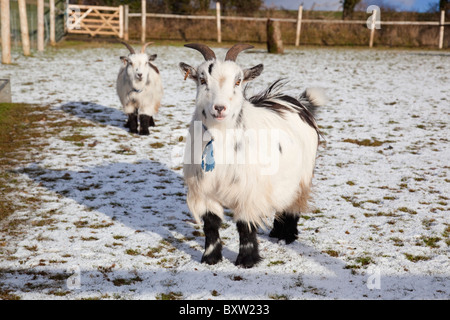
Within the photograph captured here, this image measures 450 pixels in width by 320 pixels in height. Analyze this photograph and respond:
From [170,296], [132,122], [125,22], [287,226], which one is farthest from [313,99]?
[125,22]

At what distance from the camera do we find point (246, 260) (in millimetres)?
4355

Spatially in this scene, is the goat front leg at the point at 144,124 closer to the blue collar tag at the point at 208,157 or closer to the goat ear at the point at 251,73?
the goat ear at the point at 251,73

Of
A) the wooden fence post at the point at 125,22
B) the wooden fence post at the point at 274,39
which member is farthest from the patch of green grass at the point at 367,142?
the wooden fence post at the point at 125,22

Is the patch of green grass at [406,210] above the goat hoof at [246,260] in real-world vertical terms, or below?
above

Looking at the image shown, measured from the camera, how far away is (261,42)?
90.6 ft

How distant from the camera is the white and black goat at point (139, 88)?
344 inches

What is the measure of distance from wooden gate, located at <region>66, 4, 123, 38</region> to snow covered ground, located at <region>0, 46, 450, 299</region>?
599 inches

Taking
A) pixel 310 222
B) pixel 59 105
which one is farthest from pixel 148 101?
pixel 310 222

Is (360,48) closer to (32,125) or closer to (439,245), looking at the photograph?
(32,125)

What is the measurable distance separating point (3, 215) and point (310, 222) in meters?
3.70

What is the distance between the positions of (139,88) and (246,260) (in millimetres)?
5478

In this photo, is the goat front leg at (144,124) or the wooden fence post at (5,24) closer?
the goat front leg at (144,124)

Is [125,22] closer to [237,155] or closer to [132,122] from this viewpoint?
[132,122]

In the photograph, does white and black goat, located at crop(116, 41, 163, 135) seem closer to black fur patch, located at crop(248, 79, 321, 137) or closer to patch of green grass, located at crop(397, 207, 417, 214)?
black fur patch, located at crop(248, 79, 321, 137)
